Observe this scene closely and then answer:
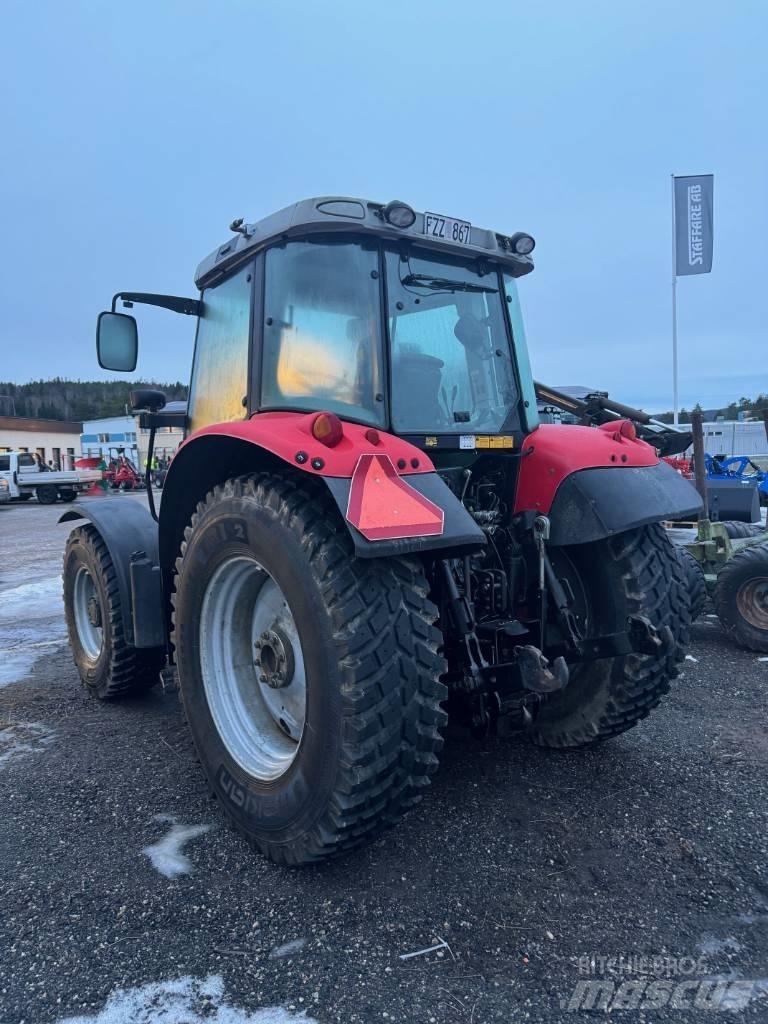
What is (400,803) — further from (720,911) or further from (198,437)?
(198,437)

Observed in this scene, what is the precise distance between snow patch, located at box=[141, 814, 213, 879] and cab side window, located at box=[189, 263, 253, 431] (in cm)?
170

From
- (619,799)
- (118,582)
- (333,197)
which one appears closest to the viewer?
(333,197)

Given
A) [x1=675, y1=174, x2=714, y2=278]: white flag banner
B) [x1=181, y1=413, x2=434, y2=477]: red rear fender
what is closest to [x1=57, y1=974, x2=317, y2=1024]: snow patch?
[x1=181, y1=413, x2=434, y2=477]: red rear fender

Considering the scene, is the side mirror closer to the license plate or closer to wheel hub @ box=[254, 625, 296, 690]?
the license plate

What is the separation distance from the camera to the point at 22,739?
376 centimetres

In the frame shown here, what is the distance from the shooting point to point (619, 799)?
9.61 feet

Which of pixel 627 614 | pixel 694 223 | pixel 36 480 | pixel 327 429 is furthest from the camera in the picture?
pixel 36 480

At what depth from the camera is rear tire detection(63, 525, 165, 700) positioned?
13.5ft

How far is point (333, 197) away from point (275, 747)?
217 centimetres

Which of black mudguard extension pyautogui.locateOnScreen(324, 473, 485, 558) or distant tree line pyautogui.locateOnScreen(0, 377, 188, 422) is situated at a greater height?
distant tree line pyautogui.locateOnScreen(0, 377, 188, 422)

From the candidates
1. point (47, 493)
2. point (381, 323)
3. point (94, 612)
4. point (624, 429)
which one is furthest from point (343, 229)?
point (47, 493)

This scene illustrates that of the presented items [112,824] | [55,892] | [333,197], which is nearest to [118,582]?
[112,824]

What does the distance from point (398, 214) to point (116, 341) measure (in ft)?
5.72

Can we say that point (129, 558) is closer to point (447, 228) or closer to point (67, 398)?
point (447, 228)
